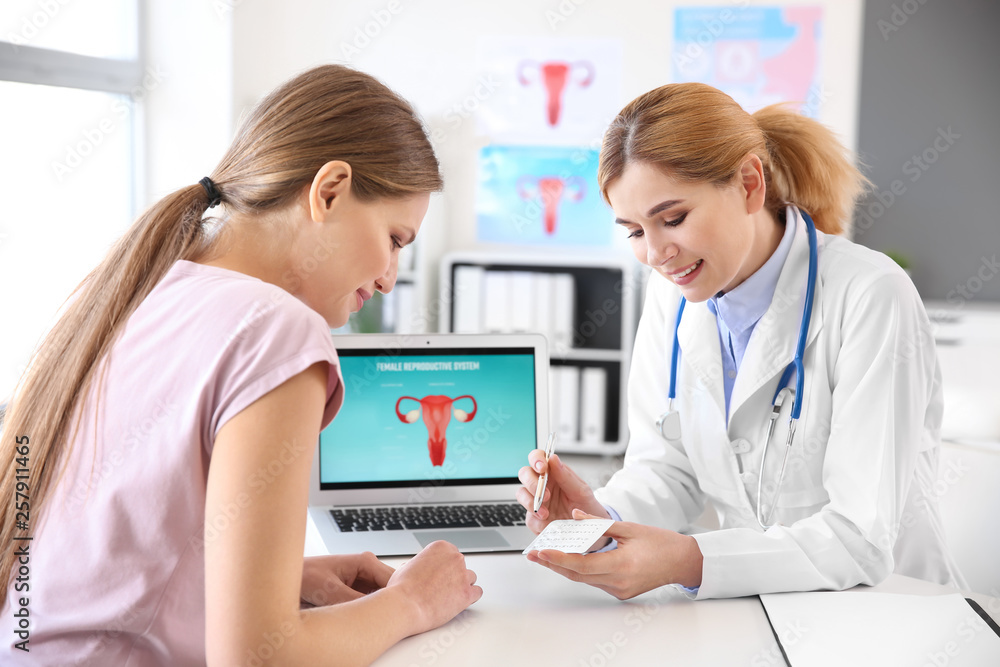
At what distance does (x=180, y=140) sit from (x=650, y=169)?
264 cm

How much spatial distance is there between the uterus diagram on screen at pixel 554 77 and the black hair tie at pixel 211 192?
3.24m

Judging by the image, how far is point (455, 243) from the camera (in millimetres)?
4305

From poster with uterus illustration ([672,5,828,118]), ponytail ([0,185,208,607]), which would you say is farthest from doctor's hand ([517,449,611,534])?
poster with uterus illustration ([672,5,828,118])

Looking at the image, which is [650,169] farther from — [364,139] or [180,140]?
[180,140]

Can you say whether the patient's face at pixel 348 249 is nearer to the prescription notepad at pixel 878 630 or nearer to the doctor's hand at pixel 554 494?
the doctor's hand at pixel 554 494

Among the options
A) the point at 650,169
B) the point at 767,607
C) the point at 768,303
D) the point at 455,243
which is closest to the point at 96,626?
the point at 767,607

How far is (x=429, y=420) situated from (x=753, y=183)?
0.69 meters

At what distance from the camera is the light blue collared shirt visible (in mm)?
1468

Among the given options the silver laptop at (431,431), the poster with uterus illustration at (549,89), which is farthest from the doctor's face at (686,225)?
the poster with uterus illustration at (549,89)

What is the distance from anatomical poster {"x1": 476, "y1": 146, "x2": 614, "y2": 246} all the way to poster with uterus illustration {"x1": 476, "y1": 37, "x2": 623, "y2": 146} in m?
0.08

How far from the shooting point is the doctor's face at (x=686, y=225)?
137 centimetres

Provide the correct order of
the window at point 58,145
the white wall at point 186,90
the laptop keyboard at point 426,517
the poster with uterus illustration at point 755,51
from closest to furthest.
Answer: the laptop keyboard at point 426,517 → the window at point 58,145 → the white wall at point 186,90 → the poster with uterus illustration at point 755,51

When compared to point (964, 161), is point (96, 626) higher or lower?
lower

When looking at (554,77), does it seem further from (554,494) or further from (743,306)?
(554,494)
